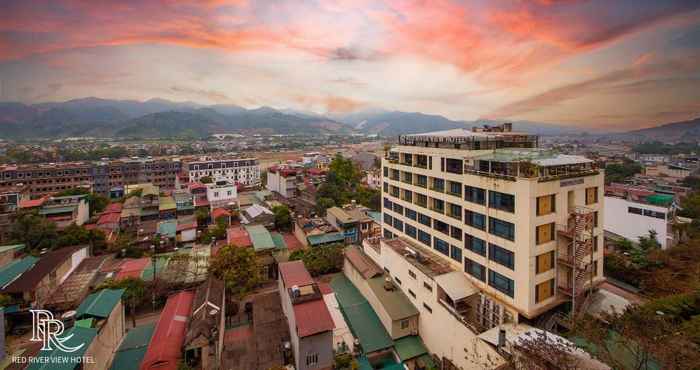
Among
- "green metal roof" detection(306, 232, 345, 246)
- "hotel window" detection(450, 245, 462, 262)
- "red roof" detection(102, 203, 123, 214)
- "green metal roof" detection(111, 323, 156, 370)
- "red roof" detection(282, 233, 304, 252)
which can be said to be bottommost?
"green metal roof" detection(111, 323, 156, 370)

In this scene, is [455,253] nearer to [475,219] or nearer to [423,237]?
[475,219]

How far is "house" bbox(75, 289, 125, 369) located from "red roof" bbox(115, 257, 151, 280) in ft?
18.1

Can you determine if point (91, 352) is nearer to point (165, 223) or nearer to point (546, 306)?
point (546, 306)

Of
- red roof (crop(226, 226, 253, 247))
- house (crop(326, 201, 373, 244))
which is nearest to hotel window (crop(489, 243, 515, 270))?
house (crop(326, 201, 373, 244))

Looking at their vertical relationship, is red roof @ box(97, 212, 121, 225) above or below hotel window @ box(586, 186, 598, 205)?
below

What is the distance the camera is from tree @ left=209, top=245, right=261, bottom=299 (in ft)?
61.2

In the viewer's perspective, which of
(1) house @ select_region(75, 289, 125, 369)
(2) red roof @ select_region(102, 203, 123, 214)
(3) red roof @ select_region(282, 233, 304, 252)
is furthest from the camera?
(2) red roof @ select_region(102, 203, 123, 214)

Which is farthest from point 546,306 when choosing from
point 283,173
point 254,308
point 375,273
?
point 283,173

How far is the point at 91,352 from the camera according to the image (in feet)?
39.2

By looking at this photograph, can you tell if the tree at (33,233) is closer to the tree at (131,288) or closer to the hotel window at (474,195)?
the tree at (131,288)

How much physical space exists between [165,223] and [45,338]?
71.0 ft

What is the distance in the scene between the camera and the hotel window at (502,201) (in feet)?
42.6

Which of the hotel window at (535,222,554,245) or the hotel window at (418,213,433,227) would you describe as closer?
the hotel window at (535,222,554,245)

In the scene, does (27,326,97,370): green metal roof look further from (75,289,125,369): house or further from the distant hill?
the distant hill
